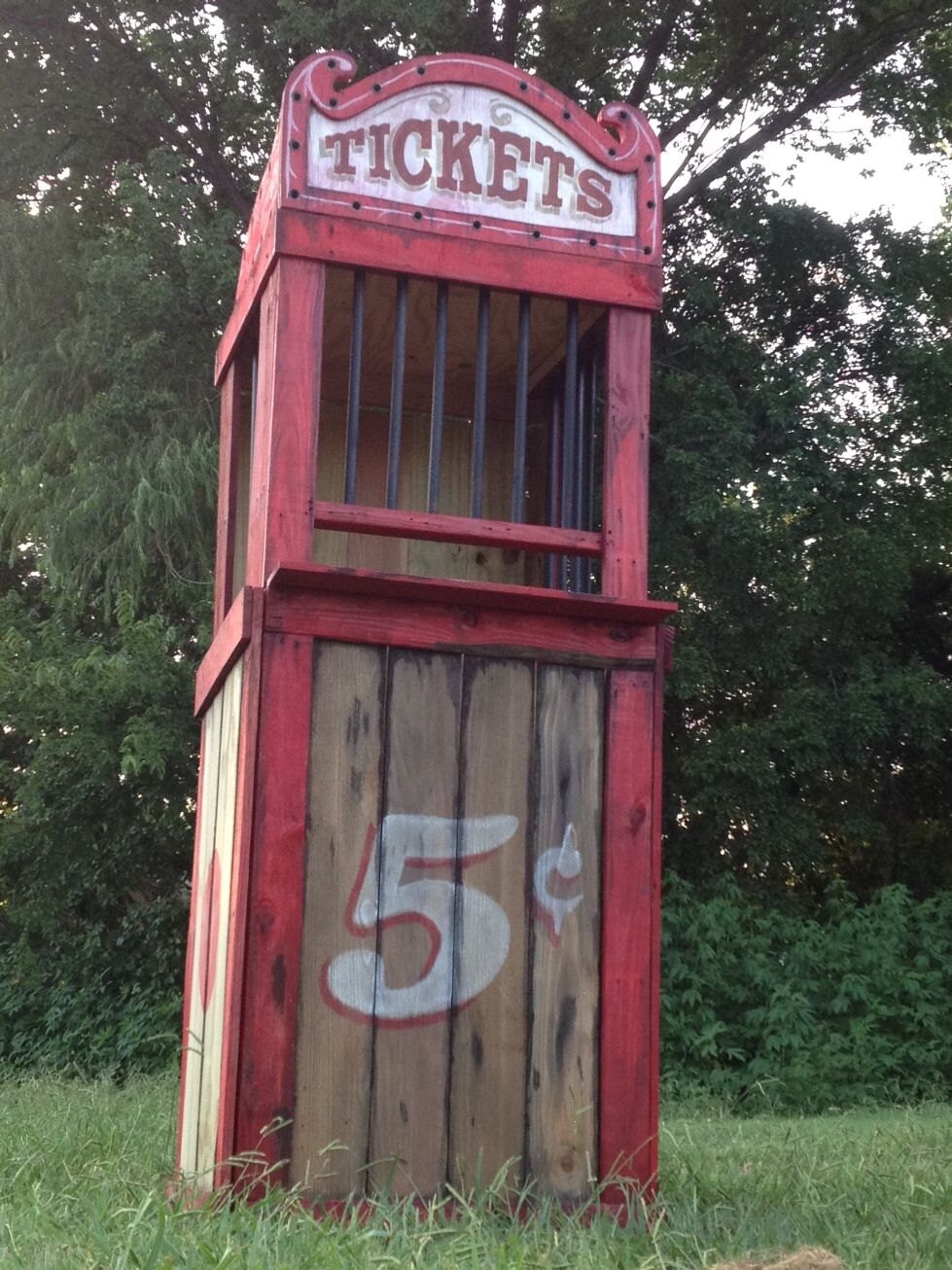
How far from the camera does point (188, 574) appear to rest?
1144cm

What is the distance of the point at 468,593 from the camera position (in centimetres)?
342

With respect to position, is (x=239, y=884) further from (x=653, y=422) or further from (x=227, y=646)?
(x=653, y=422)

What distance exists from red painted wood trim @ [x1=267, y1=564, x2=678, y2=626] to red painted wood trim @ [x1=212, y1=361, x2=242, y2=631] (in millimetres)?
966

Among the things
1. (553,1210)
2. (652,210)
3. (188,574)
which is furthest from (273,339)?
(188,574)

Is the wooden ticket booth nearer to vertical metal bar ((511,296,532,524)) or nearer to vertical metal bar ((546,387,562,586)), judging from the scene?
vertical metal bar ((511,296,532,524))

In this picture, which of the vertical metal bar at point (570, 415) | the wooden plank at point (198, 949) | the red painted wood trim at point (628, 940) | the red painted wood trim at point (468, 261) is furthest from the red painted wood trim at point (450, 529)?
the wooden plank at point (198, 949)

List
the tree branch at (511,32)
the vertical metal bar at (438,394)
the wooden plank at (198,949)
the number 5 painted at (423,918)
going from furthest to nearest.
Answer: the tree branch at (511,32) < the wooden plank at (198,949) < the vertical metal bar at (438,394) < the number 5 painted at (423,918)

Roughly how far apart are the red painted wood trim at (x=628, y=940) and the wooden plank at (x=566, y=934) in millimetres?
26

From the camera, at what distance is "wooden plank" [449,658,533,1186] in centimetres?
Answer: 326

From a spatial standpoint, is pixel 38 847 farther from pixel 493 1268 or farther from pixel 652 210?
pixel 493 1268

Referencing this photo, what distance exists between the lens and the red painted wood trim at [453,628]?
3.38m

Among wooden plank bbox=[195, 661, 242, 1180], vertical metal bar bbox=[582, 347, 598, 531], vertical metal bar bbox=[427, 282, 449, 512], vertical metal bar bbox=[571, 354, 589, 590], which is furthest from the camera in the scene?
vertical metal bar bbox=[582, 347, 598, 531]

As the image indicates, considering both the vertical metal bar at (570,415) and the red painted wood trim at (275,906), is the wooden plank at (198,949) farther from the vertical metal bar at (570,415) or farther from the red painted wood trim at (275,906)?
the vertical metal bar at (570,415)

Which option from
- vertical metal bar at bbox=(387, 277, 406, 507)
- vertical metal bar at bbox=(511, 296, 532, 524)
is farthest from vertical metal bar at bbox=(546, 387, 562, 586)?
vertical metal bar at bbox=(387, 277, 406, 507)
